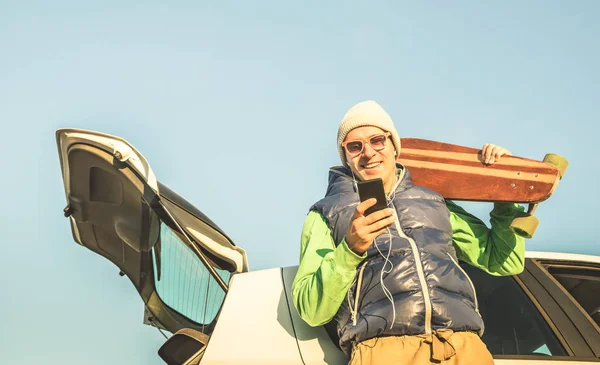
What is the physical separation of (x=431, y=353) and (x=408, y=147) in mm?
1490

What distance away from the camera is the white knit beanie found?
3152 mm

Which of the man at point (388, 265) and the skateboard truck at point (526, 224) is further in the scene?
the skateboard truck at point (526, 224)

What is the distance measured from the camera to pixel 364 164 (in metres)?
3.09

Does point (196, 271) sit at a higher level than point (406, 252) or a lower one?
lower

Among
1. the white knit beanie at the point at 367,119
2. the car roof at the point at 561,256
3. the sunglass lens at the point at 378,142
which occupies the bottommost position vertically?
the car roof at the point at 561,256

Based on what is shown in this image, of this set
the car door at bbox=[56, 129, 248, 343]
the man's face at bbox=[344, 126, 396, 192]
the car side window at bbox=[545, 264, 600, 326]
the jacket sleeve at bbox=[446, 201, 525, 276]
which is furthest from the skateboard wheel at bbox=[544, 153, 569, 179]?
the car door at bbox=[56, 129, 248, 343]

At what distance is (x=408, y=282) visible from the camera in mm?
2584

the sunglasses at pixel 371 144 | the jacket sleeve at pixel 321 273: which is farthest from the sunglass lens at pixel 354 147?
the jacket sleeve at pixel 321 273

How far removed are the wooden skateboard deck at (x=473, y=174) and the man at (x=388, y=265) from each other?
0.56 ft

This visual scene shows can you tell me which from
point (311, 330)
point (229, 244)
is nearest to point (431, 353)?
point (311, 330)

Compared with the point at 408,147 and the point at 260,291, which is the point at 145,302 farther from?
the point at 408,147

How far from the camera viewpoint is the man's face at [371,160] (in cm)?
307

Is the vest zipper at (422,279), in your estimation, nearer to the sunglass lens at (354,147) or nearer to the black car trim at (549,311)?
the sunglass lens at (354,147)

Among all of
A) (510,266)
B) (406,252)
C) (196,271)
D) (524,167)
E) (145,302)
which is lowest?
(145,302)
